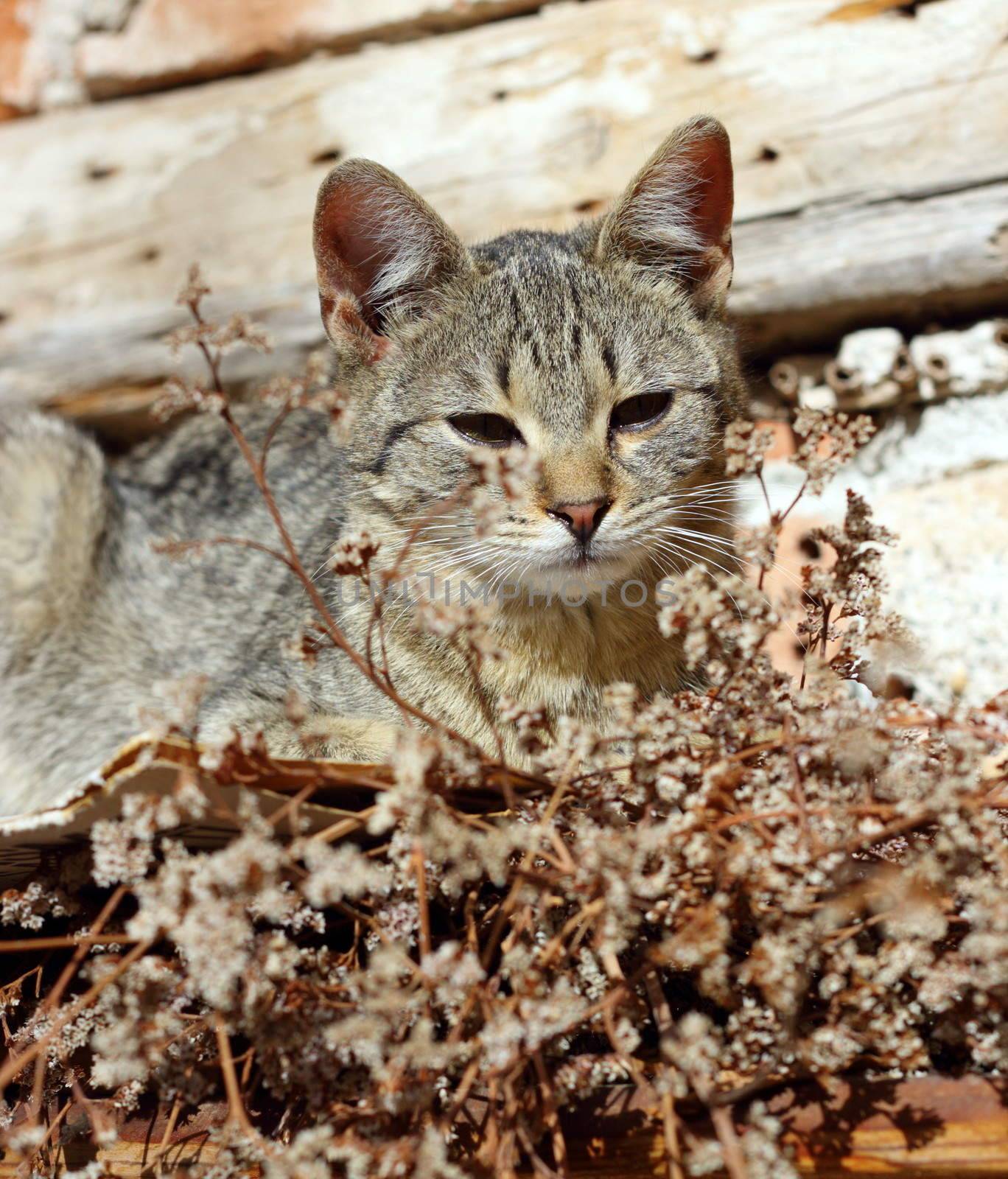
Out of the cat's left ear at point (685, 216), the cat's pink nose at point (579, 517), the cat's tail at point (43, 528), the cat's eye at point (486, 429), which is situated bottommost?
the cat's tail at point (43, 528)

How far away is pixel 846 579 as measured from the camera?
56.4 inches

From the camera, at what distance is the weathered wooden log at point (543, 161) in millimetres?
2410

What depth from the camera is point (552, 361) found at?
180 centimetres

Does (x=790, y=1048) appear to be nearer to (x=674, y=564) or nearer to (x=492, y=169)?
(x=674, y=564)

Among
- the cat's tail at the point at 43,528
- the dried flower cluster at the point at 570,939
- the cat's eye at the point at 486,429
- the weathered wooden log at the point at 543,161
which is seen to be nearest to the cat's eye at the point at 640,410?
the cat's eye at the point at 486,429

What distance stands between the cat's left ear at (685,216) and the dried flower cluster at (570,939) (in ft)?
2.37

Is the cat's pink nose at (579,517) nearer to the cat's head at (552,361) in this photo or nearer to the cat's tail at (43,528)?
the cat's head at (552,361)

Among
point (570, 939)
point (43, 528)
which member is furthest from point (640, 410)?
point (43, 528)

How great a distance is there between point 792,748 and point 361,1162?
2.01ft

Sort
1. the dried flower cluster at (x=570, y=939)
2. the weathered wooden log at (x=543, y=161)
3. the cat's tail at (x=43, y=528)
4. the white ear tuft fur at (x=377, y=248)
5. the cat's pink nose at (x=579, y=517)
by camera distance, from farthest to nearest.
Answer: the cat's tail at (x=43, y=528)
the weathered wooden log at (x=543, y=161)
the white ear tuft fur at (x=377, y=248)
the cat's pink nose at (x=579, y=517)
the dried flower cluster at (x=570, y=939)

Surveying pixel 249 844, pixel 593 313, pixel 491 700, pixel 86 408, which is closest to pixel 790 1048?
pixel 249 844

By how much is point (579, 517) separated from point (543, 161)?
1.33 m

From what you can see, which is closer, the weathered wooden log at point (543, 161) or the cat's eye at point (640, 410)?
the cat's eye at point (640, 410)

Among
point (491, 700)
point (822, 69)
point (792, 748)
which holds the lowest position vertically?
point (491, 700)
